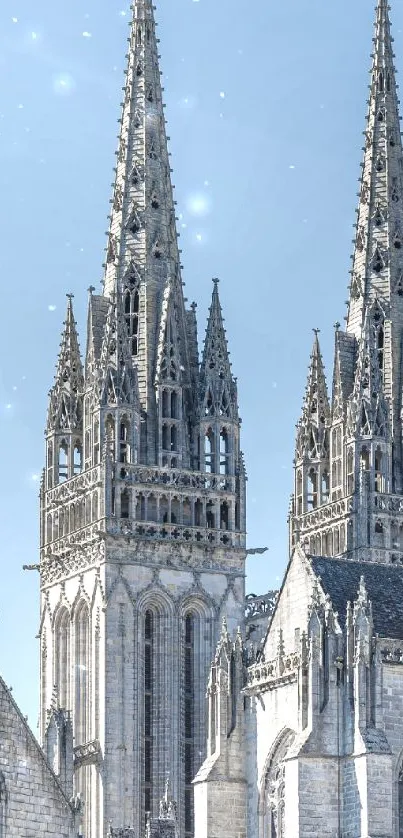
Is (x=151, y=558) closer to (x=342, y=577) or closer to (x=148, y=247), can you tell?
(x=148, y=247)

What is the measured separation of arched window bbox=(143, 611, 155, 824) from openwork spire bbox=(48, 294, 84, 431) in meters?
8.49

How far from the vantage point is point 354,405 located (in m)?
97.4

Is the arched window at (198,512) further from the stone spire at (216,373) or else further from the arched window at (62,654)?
the arched window at (62,654)

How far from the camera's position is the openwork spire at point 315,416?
99.2m

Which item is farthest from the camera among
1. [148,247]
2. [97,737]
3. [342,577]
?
[148,247]

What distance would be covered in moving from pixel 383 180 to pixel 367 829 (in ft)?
128

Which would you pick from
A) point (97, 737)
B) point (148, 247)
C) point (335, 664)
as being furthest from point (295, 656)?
point (148, 247)

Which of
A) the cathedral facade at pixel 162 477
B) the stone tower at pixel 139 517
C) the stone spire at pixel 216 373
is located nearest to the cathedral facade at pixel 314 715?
the cathedral facade at pixel 162 477

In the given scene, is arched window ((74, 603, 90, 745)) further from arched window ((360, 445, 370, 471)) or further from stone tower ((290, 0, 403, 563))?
arched window ((360, 445, 370, 471))

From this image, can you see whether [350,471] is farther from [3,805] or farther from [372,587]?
[3,805]

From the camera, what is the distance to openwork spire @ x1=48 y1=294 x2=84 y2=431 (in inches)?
3905

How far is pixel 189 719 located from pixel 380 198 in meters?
20.6

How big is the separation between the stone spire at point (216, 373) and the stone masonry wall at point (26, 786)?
1678 inches

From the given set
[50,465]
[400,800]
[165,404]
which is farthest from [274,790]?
[50,465]
